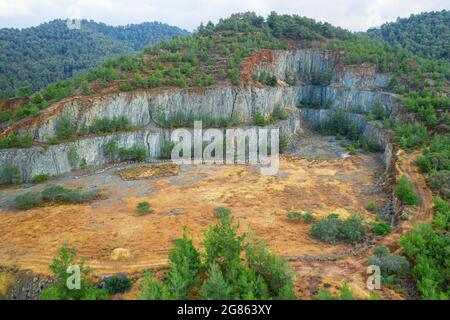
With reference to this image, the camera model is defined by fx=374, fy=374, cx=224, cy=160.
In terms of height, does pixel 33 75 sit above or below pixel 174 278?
above

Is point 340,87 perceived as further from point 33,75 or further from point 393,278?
point 33,75

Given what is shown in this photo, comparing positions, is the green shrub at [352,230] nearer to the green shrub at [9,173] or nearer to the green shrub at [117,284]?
the green shrub at [117,284]

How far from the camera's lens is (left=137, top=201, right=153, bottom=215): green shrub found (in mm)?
26812

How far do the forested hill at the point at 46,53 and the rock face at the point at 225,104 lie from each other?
1706 cm

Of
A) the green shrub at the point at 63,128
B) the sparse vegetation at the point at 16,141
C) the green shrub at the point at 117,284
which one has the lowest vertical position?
the green shrub at the point at 117,284

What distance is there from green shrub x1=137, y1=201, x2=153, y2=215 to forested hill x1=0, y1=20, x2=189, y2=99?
106 feet

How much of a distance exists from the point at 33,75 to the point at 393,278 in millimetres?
80051

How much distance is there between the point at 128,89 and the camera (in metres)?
43.0

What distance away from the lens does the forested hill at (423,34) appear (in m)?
62.4

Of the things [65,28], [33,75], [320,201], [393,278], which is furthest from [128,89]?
[65,28]

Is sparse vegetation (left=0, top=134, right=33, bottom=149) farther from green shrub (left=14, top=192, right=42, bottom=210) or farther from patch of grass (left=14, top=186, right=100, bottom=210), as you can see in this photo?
green shrub (left=14, top=192, right=42, bottom=210)

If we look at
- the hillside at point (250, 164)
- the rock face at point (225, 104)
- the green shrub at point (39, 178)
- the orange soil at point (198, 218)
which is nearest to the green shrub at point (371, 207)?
the hillside at point (250, 164)

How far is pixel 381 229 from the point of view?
23.1 meters

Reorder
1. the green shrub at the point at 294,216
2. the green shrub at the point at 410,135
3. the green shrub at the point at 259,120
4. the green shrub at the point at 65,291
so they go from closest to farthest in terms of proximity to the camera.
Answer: the green shrub at the point at 65,291 < the green shrub at the point at 294,216 < the green shrub at the point at 410,135 < the green shrub at the point at 259,120
